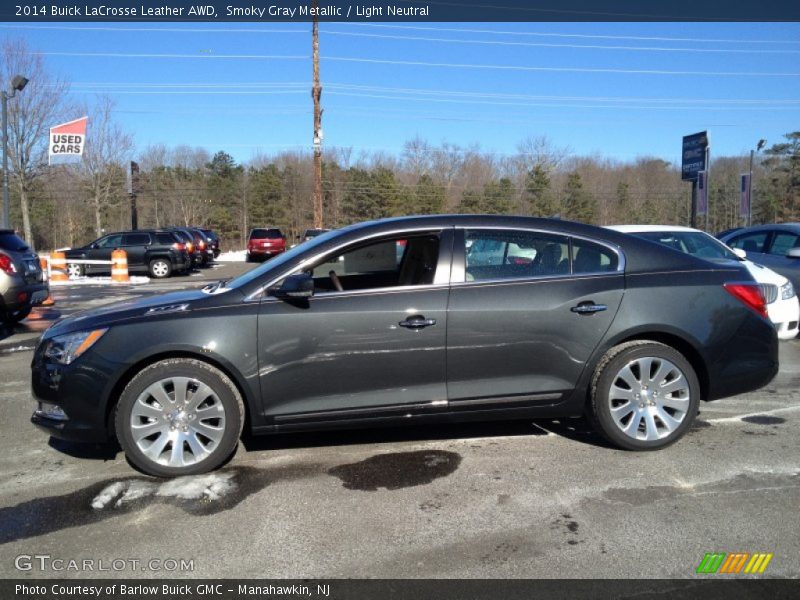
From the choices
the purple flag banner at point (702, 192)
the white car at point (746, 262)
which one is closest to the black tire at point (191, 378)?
the white car at point (746, 262)

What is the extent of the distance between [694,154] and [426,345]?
22.7 metres

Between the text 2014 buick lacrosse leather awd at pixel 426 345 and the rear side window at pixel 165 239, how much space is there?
1968 cm

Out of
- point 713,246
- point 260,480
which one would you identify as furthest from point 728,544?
point 713,246

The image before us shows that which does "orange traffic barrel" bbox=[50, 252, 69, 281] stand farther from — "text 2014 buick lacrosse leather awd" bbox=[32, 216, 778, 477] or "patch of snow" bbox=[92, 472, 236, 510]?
"patch of snow" bbox=[92, 472, 236, 510]

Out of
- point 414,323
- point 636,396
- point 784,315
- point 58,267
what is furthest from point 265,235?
point 636,396

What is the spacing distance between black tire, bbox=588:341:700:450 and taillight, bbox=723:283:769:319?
607 mm

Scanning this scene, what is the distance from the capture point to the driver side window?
4473 mm

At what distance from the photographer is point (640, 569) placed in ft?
9.82

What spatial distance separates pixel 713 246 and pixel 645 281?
5.25m

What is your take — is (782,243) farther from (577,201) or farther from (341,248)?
(577,201)

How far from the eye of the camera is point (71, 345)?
13.5ft

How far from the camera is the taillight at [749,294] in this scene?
4.56 meters

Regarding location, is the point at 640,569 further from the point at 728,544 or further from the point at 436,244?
the point at 436,244

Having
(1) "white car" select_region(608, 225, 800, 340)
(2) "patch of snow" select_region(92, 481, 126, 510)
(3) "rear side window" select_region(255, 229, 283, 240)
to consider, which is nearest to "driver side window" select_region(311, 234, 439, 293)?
(2) "patch of snow" select_region(92, 481, 126, 510)
